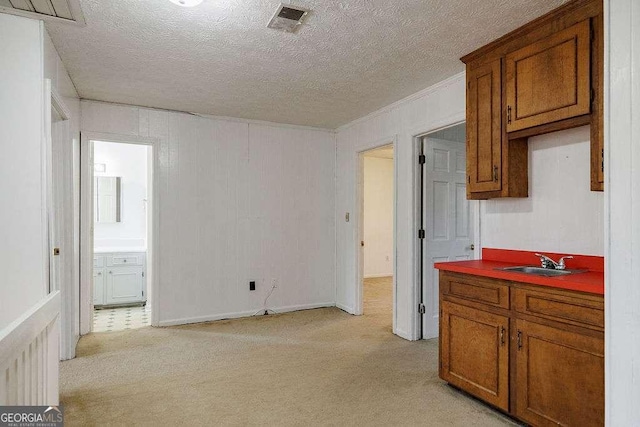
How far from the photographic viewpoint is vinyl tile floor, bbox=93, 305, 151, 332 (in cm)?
407

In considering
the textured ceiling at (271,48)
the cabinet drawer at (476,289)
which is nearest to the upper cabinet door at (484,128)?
the textured ceiling at (271,48)

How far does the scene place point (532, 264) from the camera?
100 inches

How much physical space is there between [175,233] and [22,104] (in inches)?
81.8

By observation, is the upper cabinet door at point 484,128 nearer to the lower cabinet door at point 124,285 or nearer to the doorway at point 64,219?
the doorway at point 64,219

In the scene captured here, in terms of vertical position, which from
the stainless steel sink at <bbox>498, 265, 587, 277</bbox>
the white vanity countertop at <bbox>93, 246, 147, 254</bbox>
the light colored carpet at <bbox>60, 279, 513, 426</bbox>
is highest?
the stainless steel sink at <bbox>498, 265, 587, 277</bbox>

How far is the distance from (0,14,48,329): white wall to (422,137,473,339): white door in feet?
9.89

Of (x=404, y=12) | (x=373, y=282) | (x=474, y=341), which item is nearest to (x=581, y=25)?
(x=404, y=12)

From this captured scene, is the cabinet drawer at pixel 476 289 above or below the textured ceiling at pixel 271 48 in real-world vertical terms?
below

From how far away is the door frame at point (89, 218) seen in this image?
12.3ft

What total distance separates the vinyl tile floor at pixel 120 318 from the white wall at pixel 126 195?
0.92 metres

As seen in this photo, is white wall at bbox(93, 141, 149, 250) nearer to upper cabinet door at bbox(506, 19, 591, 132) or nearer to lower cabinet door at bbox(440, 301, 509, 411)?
lower cabinet door at bbox(440, 301, 509, 411)

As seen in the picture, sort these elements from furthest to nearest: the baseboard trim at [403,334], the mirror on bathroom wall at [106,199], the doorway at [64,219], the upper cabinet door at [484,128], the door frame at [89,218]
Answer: the mirror on bathroom wall at [106,199] → the door frame at [89,218] → the baseboard trim at [403,334] → the doorway at [64,219] → the upper cabinet door at [484,128]

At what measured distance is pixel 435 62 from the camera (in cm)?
284

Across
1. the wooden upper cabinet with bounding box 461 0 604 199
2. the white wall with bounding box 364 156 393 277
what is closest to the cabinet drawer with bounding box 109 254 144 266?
the white wall with bounding box 364 156 393 277
